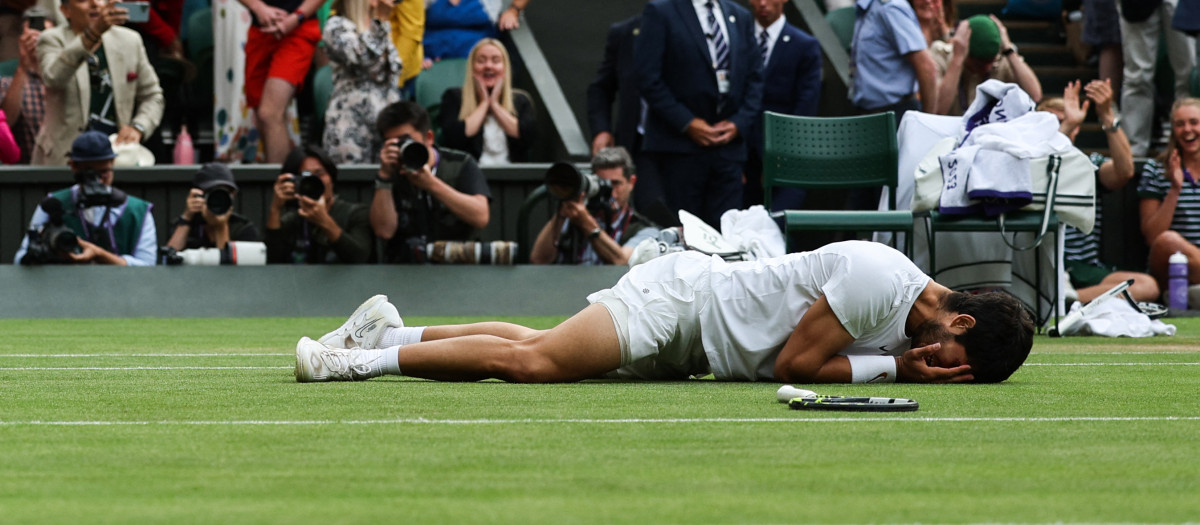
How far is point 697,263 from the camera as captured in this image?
536cm

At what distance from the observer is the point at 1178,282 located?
11625 mm

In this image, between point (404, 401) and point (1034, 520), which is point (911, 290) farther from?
point (1034, 520)

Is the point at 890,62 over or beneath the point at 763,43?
beneath

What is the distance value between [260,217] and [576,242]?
2.57 m

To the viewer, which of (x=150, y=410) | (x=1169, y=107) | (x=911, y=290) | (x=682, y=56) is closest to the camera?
(x=150, y=410)

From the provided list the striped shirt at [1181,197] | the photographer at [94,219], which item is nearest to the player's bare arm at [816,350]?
the photographer at [94,219]

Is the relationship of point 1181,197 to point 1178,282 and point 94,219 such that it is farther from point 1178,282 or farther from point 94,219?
point 94,219

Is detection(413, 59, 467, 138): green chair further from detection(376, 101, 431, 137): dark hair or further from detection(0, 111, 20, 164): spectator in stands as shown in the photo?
detection(0, 111, 20, 164): spectator in stands

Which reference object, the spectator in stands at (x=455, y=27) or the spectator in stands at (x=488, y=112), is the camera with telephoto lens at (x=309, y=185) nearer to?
the spectator in stands at (x=488, y=112)

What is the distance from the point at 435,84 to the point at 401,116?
8.55 ft

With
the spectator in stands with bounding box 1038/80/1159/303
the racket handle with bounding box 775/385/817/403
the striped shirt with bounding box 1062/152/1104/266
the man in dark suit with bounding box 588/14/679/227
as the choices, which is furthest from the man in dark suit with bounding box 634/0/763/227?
the racket handle with bounding box 775/385/817/403

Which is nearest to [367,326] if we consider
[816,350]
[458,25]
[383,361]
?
[383,361]

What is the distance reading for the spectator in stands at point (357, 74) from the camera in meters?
11.6

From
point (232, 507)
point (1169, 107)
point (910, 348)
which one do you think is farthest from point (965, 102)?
point (232, 507)
